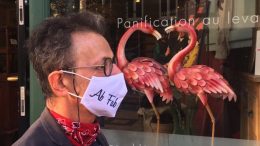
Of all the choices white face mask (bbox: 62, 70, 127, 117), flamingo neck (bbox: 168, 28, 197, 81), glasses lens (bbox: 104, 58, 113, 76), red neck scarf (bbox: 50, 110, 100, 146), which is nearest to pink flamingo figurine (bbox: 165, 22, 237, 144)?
flamingo neck (bbox: 168, 28, 197, 81)

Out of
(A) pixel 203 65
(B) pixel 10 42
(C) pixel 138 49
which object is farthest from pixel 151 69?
(B) pixel 10 42

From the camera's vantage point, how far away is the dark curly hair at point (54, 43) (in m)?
1.71

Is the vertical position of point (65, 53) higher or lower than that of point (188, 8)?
lower

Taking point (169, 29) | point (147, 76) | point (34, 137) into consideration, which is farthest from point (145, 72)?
point (34, 137)

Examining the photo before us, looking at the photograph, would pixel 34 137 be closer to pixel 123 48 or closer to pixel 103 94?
pixel 103 94

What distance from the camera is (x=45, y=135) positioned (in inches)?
64.6

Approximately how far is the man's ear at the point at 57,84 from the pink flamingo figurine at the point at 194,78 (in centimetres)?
199

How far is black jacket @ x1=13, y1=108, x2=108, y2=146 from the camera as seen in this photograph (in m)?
1.61

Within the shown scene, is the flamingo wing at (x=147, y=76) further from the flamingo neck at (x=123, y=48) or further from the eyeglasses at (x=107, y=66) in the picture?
the eyeglasses at (x=107, y=66)

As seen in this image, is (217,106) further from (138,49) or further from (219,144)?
(138,49)

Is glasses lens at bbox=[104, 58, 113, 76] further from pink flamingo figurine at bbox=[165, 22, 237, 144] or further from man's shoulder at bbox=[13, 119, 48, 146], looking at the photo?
pink flamingo figurine at bbox=[165, 22, 237, 144]

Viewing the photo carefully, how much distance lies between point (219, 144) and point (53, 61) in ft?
7.24

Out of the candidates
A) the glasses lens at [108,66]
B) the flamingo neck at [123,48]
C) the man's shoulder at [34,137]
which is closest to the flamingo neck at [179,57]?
the flamingo neck at [123,48]

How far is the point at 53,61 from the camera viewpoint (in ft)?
5.66
